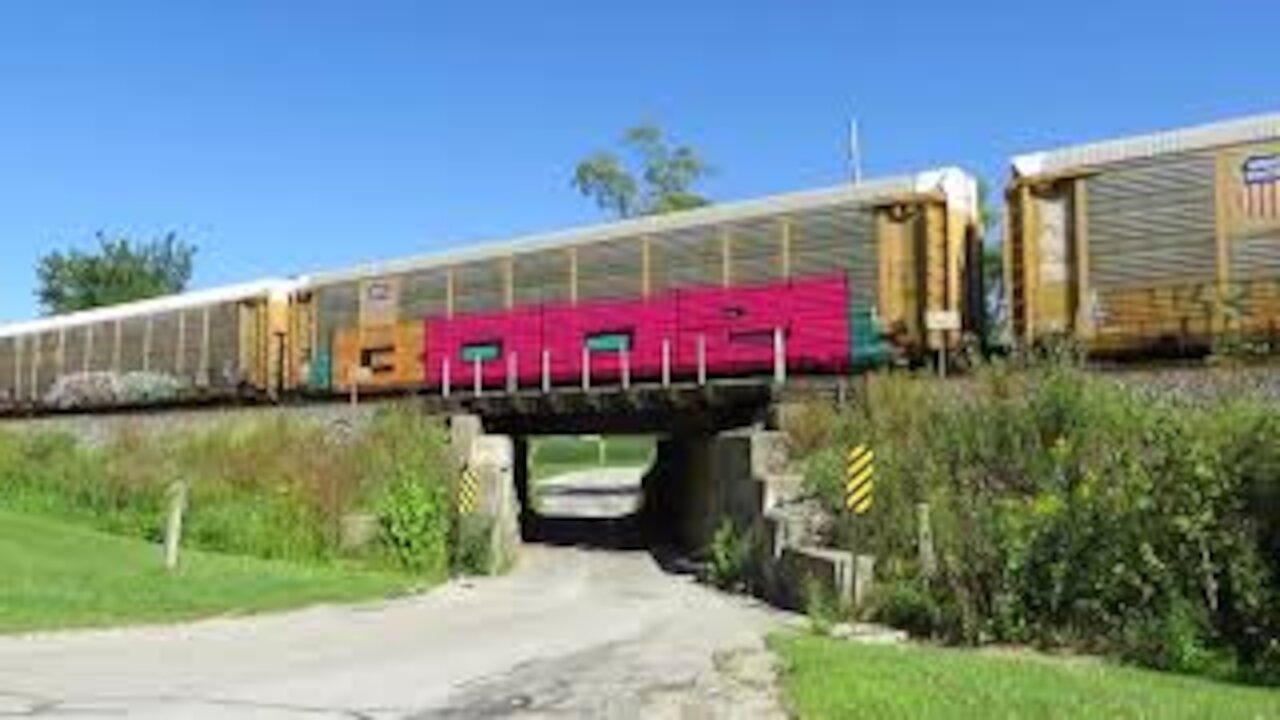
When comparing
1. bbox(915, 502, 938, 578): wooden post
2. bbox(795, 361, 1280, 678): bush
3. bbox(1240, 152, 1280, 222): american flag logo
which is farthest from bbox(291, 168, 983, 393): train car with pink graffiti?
bbox(915, 502, 938, 578): wooden post

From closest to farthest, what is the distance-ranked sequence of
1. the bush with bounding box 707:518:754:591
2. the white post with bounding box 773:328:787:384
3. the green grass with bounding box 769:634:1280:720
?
the green grass with bounding box 769:634:1280:720 → the bush with bounding box 707:518:754:591 → the white post with bounding box 773:328:787:384

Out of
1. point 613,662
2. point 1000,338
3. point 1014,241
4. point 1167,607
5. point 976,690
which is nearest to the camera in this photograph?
point 976,690

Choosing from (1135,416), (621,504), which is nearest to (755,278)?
(1135,416)

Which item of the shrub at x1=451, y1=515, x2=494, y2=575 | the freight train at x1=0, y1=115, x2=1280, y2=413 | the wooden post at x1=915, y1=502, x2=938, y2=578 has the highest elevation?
the freight train at x1=0, y1=115, x2=1280, y2=413

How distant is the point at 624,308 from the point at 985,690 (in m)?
21.4

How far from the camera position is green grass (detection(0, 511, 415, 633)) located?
65.2ft

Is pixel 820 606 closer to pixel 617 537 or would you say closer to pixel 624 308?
pixel 624 308

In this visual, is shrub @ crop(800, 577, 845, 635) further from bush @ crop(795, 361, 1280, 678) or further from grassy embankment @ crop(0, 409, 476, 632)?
grassy embankment @ crop(0, 409, 476, 632)

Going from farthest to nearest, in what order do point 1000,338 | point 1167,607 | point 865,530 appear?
point 1000,338, point 865,530, point 1167,607

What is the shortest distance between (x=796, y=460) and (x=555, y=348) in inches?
314

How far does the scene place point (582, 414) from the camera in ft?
118

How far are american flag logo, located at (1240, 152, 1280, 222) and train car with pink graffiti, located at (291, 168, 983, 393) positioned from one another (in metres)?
5.39

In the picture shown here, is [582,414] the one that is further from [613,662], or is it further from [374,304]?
[613,662]

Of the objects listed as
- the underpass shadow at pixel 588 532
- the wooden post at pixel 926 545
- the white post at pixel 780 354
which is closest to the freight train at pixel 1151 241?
the white post at pixel 780 354
